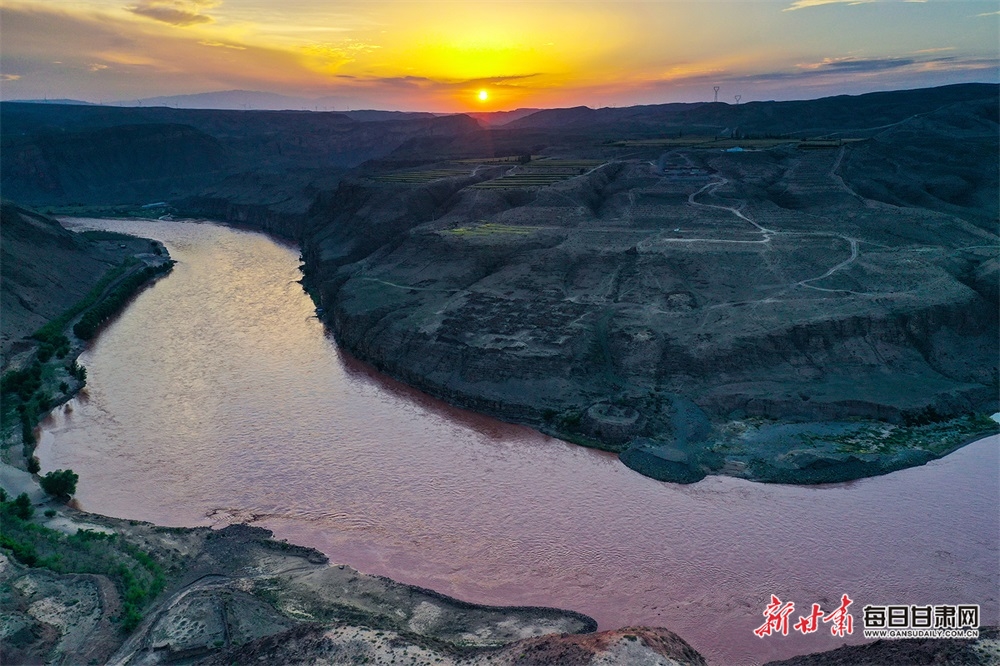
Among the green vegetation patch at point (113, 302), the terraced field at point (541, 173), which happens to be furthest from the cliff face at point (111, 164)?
the terraced field at point (541, 173)

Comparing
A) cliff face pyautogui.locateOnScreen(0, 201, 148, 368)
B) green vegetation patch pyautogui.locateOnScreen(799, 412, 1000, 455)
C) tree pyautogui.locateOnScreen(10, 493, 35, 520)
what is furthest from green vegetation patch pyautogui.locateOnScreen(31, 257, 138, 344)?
green vegetation patch pyautogui.locateOnScreen(799, 412, 1000, 455)

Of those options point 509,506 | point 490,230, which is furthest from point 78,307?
point 509,506

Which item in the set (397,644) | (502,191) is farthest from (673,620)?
(502,191)

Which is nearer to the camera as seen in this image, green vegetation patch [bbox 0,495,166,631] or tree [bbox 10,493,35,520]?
green vegetation patch [bbox 0,495,166,631]

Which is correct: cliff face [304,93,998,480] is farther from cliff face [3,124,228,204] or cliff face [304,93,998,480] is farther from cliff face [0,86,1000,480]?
cliff face [3,124,228,204]

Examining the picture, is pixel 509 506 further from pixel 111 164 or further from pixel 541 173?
pixel 111 164

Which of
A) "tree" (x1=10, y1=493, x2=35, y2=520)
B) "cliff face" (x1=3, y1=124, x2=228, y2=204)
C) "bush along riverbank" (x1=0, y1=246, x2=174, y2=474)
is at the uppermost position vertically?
"cliff face" (x1=3, y1=124, x2=228, y2=204)
